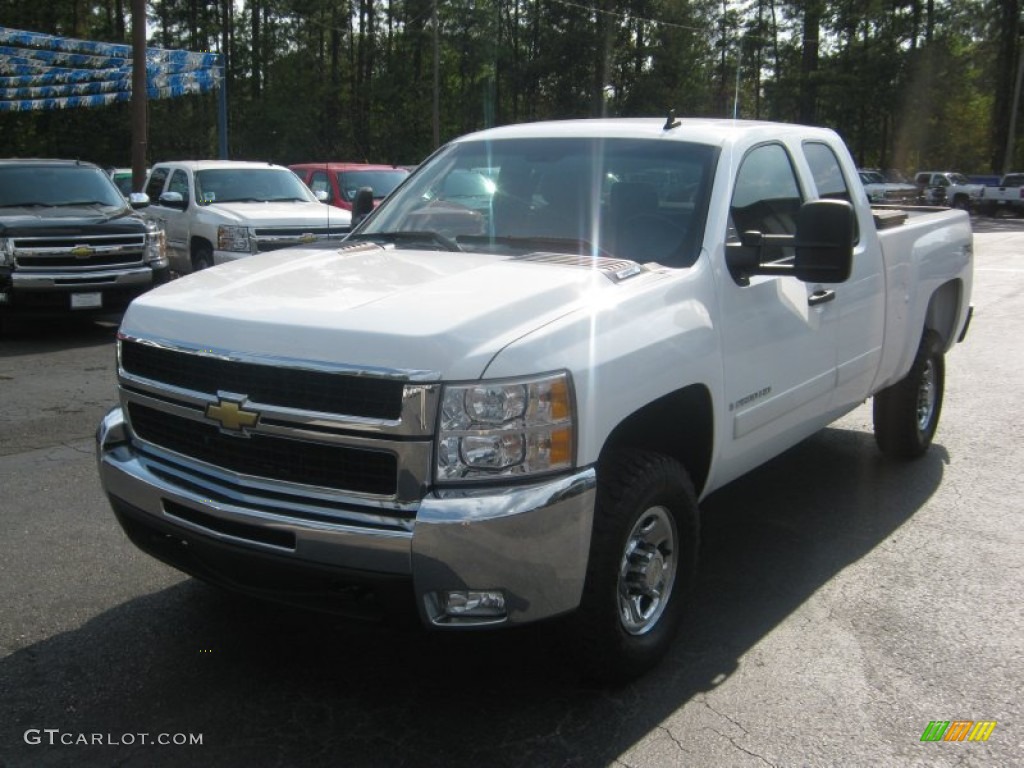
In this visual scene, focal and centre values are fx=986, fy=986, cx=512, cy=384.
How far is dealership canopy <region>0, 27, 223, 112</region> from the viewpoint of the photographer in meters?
23.1

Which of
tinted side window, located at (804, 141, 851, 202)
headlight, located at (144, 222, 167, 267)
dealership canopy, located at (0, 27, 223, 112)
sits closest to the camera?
tinted side window, located at (804, 141, 851, 202)

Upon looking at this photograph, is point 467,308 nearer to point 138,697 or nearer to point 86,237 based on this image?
point 138,697

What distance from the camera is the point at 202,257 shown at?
12688 millimetres

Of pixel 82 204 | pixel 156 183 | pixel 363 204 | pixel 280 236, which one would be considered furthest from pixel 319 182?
pixel 363 204

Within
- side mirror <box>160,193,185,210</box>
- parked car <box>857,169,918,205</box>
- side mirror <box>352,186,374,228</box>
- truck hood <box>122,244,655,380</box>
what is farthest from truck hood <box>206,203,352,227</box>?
parked car <box>857,169,918,205</box>

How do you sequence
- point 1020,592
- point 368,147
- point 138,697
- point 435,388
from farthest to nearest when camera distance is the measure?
point 368,147, point 1020,592, point 138,697, point 435,388

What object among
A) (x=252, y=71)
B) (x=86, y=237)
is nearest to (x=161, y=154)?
(x=252, y=71)

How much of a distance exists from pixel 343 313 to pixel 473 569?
886 millimetres

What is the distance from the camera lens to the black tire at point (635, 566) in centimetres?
311

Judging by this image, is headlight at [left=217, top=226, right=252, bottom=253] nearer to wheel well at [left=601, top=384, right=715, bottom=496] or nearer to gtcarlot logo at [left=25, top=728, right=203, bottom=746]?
wheel well at [left=601, top=384, right=715, bottom=496]

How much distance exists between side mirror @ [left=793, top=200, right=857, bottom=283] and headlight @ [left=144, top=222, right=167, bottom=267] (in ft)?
29.2

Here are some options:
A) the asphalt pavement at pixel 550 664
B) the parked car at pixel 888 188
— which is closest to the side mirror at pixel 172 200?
the asphalt pavement at pixel 550 664

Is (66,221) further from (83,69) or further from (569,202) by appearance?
(83,69)

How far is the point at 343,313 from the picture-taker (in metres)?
3.05
